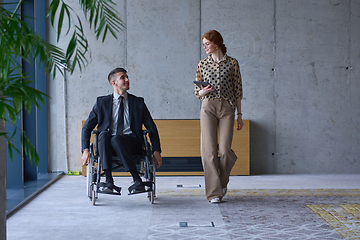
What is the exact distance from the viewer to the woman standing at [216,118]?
323 cm

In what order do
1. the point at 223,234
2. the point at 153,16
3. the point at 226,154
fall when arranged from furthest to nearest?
the point at 153,16 < the point at 226,154 < the point at 223,234

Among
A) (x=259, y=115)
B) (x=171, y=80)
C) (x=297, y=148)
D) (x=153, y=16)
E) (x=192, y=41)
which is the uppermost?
(x=153, y=16)

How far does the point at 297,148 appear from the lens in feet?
16.7

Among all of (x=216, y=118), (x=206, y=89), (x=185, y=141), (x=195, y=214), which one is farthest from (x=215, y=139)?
(x=185, y=141)

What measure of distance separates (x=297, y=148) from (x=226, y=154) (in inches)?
84.8

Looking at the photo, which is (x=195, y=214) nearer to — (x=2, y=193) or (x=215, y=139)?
(x=215, y=139)

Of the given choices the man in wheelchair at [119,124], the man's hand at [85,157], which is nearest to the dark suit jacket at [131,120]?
the man in wheelchair at [119,124]

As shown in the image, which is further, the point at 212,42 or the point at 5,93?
the point at 212,42

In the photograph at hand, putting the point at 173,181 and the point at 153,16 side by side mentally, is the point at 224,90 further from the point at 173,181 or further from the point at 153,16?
the point at 153,16

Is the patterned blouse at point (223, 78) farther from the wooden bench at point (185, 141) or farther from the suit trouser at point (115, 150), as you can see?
the wooden bench at point (185, 141)

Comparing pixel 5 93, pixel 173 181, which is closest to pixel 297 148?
pixel 173 181

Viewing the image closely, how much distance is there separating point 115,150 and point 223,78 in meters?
1.09

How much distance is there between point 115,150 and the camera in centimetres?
315

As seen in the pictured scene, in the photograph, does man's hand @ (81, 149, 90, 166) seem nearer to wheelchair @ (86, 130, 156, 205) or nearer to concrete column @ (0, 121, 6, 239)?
wheelchair @ (86, 130, 156, 205)
